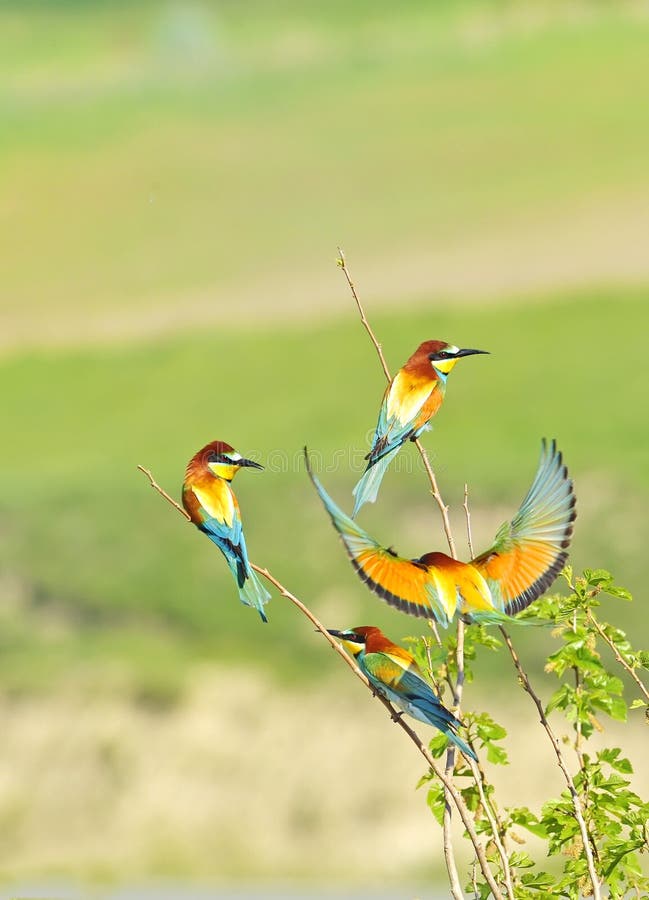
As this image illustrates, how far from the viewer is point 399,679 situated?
114 inches

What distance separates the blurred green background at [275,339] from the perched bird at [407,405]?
4481 mm

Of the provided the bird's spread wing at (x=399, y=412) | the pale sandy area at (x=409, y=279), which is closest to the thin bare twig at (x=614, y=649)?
the bird's spread wing at (x=399, y=412)

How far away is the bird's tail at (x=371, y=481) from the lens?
3.10m

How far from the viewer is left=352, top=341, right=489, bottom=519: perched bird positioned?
10.6ft

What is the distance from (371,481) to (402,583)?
0.47 meters

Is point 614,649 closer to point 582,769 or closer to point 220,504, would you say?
point 582,769

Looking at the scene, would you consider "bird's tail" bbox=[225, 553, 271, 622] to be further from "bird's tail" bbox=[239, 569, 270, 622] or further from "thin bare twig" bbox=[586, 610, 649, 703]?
"thin bare twig" bbox=[586, 610, 649, 703]

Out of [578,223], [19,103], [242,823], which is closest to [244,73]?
[19,103]

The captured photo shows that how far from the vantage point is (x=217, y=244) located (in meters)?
19.6

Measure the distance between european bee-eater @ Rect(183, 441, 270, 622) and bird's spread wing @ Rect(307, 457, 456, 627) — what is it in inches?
22.9

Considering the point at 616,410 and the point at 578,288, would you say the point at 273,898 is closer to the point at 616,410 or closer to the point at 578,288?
the point at 616,410

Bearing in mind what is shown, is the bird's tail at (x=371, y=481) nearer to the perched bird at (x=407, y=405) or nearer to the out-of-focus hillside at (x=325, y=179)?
the perched bird at (x=407, y=405)

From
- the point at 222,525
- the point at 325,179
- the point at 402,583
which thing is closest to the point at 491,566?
the point at 402,583

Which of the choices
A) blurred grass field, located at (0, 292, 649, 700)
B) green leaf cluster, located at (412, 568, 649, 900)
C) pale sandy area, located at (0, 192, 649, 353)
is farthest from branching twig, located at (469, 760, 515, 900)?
pale sandy area, located at (0, 192, 649, 353)
